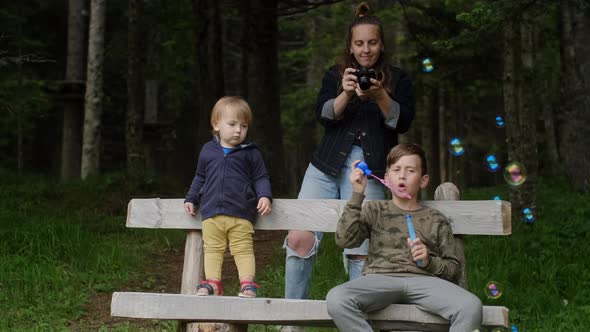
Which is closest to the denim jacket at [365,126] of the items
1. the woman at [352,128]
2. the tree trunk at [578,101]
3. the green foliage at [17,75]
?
the woman at [352,128]

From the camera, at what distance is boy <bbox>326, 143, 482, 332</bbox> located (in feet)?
11.9

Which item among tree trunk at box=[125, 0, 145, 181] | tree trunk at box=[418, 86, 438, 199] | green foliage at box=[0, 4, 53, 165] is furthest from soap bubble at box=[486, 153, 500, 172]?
tree trunk at box=[418, 86, 438, 199]

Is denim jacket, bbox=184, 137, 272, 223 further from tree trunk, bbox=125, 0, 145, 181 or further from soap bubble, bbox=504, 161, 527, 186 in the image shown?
tree trunk, bbox=125, 0, 145, 181

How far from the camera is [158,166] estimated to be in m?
18.6

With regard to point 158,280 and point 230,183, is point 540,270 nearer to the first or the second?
point 158,280

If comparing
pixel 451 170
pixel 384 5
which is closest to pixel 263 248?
pixel 384 5

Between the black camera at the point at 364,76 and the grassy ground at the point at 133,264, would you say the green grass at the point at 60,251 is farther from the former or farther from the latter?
the black camera at the point at 364,76

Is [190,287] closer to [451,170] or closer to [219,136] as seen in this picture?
[219,136]

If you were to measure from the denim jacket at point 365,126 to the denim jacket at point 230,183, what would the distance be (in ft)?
1.18

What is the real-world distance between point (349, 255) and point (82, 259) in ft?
12.4

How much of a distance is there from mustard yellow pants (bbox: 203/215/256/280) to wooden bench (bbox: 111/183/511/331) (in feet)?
0.47

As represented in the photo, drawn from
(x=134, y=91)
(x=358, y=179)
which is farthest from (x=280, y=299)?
(x=134, y=91)

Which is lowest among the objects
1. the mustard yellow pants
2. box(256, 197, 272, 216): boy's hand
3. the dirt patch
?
the dirt patch

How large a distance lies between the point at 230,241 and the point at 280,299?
57 cm
